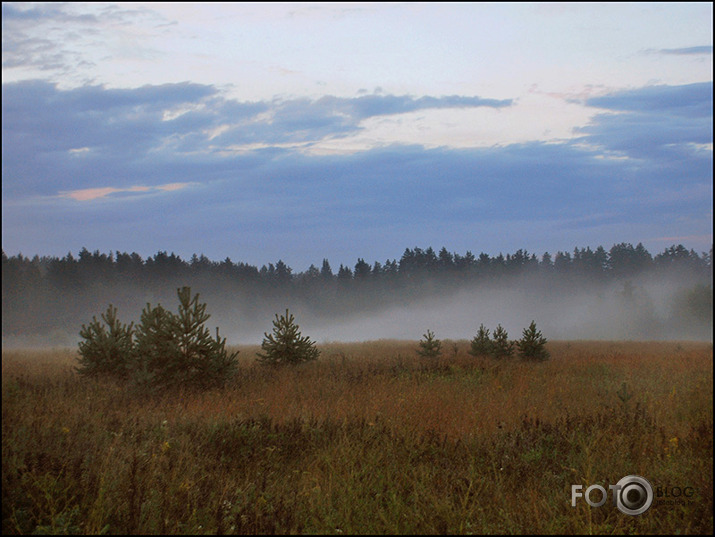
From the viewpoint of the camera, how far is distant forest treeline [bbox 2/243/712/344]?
51.1 m

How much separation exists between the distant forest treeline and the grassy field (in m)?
39.7

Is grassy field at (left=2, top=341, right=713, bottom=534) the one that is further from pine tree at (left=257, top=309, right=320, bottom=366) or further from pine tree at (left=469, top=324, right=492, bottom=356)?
pine tree at (left=469, top=324, right=492, bottom=356)

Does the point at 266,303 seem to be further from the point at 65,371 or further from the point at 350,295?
the point at 65,371

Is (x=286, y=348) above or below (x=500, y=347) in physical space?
above

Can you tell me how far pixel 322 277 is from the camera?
103625 millimetres

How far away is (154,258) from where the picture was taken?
67000 mm

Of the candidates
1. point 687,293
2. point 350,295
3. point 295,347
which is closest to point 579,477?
point 687,293

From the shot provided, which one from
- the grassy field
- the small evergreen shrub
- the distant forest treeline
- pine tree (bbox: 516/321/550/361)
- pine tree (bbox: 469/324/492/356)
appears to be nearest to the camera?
the grassy field

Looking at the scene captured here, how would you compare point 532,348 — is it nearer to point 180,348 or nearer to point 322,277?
point 180,348

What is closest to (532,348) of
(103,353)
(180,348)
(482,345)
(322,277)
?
(482,345)

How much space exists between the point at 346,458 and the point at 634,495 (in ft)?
9.66

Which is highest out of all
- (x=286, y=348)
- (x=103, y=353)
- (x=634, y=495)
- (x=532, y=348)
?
→ (x=103, y=353)

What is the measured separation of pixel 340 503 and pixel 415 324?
8171 cm

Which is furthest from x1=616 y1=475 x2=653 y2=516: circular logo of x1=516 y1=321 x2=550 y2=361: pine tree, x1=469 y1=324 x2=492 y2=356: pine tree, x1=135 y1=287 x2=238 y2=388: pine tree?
x1=469 y1=324 x2=492 y2=356: pine tree
